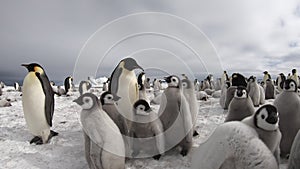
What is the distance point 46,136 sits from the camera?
4.98 meters

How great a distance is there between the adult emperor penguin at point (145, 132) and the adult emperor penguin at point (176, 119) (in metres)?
0.31

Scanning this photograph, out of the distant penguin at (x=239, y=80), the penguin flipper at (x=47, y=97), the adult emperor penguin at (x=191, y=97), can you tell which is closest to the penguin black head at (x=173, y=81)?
the adult emperor penguin at (x=191, y=97)

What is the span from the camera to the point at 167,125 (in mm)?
4523

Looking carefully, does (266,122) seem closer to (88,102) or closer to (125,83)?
(88,102)

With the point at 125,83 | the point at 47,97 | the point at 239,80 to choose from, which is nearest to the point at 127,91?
the point at 125,83

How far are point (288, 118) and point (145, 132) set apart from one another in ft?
8.33

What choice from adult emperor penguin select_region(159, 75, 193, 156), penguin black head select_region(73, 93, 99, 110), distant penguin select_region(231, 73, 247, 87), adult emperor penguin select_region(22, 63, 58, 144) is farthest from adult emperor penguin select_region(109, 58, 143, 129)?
distant penguin select_region(231, 73, 247, 87)

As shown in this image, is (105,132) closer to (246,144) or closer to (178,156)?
(178,156)

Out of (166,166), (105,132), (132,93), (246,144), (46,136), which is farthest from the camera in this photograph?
(132,93)

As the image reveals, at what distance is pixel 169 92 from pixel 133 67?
133cm

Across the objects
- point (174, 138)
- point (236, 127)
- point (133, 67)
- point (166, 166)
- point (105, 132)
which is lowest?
point (166, 166)

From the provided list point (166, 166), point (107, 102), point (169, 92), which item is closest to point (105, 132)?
point (107, 102)

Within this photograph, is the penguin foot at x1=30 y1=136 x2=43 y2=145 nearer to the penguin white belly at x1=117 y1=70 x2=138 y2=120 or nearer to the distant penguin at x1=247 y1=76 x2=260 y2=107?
the penguin white belly at x1=117 y1=70 x2=138 y2=120

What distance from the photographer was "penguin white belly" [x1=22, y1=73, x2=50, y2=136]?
5.11m
